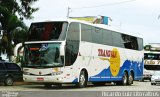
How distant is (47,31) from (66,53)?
1.69 m

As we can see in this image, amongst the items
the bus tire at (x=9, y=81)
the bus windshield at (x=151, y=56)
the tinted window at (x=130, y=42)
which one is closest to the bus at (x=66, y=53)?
the tinted window at (x=130, y=42)

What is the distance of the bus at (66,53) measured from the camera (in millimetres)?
25828

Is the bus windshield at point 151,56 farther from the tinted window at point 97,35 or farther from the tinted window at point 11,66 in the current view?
the tinted window at point 97,35

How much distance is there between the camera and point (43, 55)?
2602 cm

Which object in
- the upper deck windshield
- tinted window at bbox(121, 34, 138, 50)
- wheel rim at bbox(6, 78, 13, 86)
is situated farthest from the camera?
tinted window at bbox(121, 34, 138, 50)

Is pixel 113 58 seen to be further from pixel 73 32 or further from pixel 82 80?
pixel 73 32

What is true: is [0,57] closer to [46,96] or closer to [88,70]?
[88,70]

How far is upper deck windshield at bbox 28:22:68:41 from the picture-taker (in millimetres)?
26100

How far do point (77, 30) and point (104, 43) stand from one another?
4036 mm

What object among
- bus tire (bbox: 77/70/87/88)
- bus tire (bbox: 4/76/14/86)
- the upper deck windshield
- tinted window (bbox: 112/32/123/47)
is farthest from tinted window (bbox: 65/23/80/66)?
bus tire (bbox: 4/76/14/86)

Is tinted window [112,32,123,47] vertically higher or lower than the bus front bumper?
higher

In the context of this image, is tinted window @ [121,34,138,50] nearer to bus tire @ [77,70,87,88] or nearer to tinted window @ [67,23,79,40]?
bus tire @ [77,70,87,88]

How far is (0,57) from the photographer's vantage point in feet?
126

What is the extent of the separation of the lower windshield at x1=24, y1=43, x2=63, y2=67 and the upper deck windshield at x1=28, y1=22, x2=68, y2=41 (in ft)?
1.45
